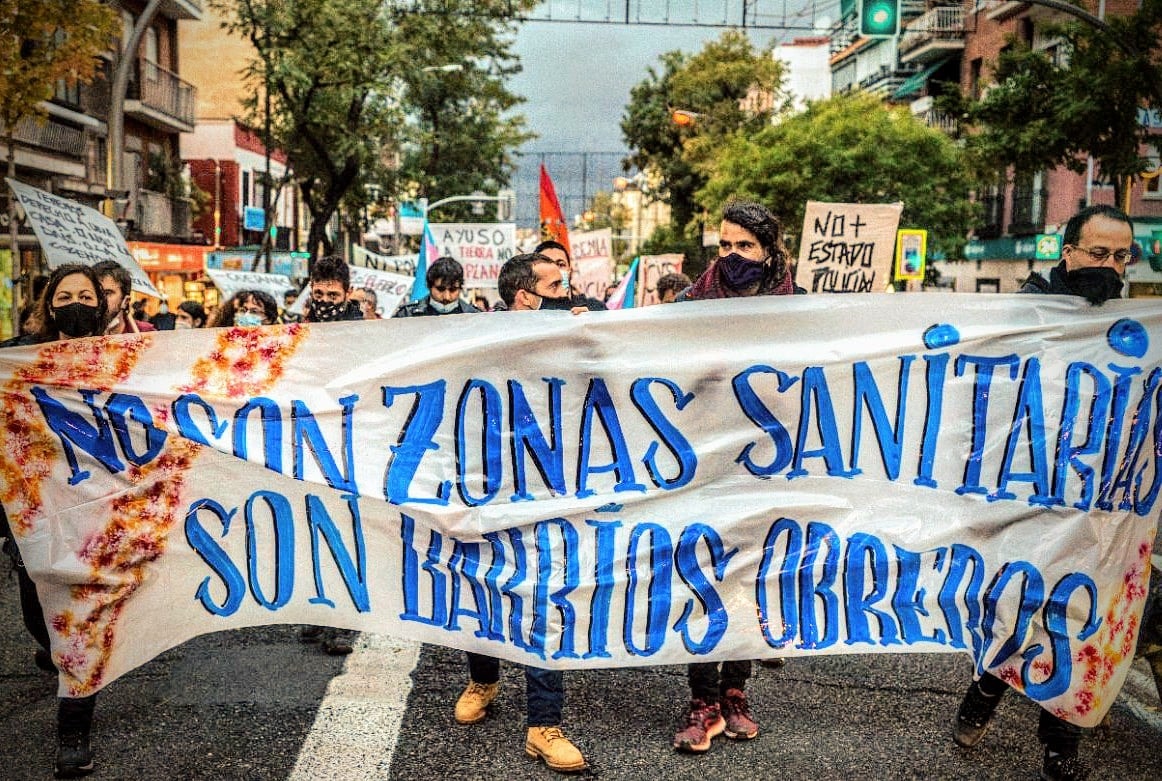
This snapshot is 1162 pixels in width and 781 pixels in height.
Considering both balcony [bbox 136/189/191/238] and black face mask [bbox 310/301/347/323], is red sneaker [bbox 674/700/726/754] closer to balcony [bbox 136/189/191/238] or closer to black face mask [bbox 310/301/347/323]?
black face mask [bbox 310/301/347/323]

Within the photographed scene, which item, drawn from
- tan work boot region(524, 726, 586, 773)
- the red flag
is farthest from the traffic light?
tan work boot region(524, 726, 586, 773)

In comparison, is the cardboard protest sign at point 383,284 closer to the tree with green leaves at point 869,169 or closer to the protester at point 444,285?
the protester at point 444,285

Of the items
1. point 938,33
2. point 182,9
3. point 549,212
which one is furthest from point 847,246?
point 938,33

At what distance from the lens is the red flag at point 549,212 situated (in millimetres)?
10148

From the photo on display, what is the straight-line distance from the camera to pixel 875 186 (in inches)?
1336

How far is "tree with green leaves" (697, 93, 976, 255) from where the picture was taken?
33656mm

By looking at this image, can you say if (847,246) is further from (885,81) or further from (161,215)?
(885,81)

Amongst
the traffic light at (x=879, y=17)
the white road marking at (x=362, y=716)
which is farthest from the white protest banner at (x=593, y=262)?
the white road marking at (x=362, y=716)

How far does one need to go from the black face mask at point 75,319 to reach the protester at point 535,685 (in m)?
1.54

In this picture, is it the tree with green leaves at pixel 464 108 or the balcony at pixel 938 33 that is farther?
→ the balcony at pixel 938 33

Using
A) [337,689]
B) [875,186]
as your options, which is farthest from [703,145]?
[337,689]

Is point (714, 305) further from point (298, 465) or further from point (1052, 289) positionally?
point (298, 465)

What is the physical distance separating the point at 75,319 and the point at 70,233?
2768 millimetres

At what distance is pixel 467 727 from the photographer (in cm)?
444
